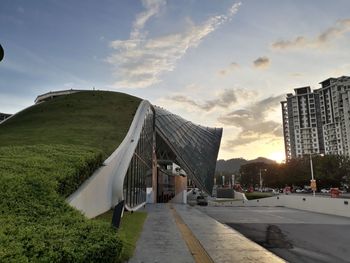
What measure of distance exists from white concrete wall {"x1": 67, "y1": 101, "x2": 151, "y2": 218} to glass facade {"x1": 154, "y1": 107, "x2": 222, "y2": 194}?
23.0 metres

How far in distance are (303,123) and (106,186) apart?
168 metres

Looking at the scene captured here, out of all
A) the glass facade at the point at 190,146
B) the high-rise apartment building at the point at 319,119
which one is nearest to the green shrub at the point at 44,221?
the glass facade at the point at 190,146

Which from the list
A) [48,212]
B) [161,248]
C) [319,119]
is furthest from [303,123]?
[48,212]

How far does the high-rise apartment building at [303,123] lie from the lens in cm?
16575

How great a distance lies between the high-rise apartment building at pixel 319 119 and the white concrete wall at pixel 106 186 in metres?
129

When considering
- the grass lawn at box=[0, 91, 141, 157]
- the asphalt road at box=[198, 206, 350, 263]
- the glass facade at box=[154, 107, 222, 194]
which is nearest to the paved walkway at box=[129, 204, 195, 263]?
the asphalt road at box=[198, 206, 350, 263]

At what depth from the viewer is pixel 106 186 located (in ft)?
57.6

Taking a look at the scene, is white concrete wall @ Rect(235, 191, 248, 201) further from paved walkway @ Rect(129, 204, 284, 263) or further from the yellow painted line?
the yellow painted line

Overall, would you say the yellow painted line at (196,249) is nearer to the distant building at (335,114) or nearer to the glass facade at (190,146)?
the glass facade at (190,146)

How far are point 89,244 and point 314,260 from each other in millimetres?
6755

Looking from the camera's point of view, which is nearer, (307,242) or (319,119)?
(307,242)

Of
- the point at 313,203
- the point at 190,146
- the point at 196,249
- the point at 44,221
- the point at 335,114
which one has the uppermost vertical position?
the point at 335,114

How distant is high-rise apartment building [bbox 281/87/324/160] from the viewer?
165750mm

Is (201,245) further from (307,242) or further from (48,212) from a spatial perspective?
(48,212)
